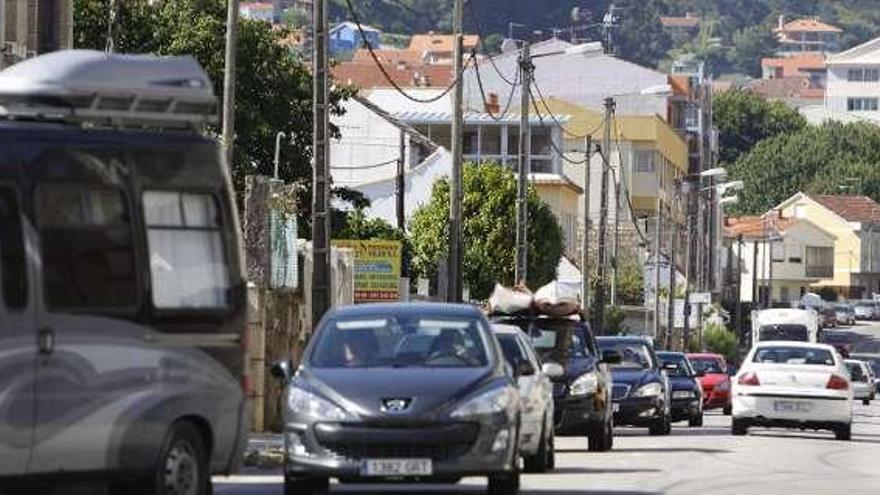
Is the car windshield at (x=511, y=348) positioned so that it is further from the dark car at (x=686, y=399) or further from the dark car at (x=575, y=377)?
the dark car at (x=686, y=399)

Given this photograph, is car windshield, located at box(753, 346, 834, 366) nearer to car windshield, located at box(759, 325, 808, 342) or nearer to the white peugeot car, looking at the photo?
the white peugeot car

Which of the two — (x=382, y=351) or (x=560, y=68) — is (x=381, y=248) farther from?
(x=560, y=68)

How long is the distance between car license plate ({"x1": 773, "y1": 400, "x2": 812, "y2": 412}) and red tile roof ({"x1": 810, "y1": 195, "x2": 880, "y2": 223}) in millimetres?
→ 147898

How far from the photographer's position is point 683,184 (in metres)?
126

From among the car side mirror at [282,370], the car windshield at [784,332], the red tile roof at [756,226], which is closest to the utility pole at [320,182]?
the car side mirror at [282,370]

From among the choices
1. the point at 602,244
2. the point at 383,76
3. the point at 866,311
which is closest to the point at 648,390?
the point at 602,244

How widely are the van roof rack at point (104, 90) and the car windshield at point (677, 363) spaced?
30002mm

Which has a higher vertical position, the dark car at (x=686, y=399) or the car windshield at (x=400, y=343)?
the car windshield at (x=400, y=343)

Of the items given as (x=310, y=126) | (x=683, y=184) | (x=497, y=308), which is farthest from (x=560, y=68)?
(x=497, y=308)

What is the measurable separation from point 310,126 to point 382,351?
4217 cm

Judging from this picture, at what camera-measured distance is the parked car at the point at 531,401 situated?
25.7 m

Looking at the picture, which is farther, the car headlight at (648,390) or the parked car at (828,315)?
the parked car at (828,315)

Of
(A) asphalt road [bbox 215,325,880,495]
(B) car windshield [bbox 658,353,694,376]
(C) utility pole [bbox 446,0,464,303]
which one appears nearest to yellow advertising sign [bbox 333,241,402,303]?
(C) utility pole [bbox 446,0,464,303]

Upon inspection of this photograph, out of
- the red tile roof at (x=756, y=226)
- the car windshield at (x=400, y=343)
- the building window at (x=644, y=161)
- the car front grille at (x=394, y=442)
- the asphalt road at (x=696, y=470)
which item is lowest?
the asphalt road at (x=696, y=470)
